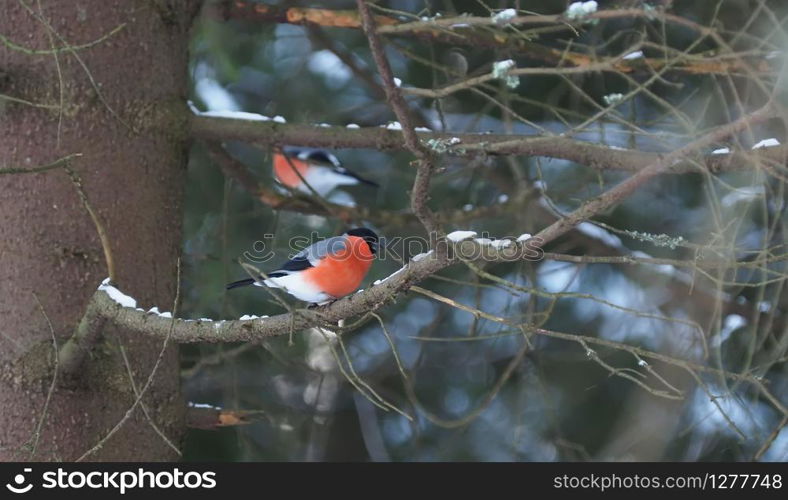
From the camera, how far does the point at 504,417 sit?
5.83 m

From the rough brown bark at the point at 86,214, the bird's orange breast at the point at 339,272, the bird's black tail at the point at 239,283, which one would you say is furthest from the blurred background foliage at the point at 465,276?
the rough brown bark at the point at 86,214

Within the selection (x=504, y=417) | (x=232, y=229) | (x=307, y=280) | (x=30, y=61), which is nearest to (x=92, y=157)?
(x=30, y=61)

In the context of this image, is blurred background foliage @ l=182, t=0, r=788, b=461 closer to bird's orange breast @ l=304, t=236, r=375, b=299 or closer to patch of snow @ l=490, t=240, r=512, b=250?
bird's orange breast @ l=304, t=236, r=375, b=299

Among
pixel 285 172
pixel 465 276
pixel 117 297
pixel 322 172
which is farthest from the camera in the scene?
pixel 285 172

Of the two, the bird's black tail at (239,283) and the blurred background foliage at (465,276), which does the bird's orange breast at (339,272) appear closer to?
the bird's black tail at (239,283)

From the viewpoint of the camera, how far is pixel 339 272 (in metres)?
3.91

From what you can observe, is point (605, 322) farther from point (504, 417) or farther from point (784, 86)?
point (784, 86)

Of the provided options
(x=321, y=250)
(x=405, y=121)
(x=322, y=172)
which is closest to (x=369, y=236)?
(x=321, y=250)

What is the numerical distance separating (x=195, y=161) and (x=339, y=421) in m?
1.81

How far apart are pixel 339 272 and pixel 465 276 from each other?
1528 millimetres

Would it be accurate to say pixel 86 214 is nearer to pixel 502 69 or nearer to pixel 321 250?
pixel 321 250
